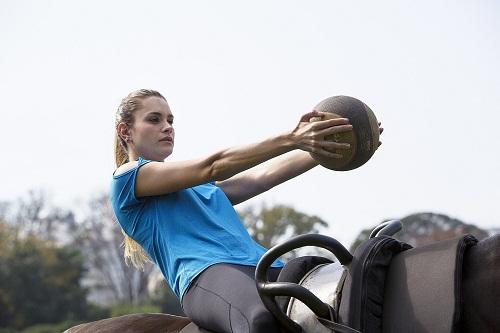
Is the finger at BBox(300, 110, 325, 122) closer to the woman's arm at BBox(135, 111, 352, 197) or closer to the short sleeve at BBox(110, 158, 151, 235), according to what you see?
the woman's arm at BBox(135, 111, 352, 197)

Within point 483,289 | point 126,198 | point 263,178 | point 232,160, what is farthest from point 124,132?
point 483,289

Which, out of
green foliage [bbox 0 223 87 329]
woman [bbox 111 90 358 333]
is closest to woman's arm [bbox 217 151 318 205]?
woman [bbox 111 90 358 333]

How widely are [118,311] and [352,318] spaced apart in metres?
32.3

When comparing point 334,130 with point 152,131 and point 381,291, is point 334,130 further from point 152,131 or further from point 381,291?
point 152,131

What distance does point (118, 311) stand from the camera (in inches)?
1337

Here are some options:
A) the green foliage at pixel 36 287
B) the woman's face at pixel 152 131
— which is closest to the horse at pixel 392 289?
the woman's face at pixel 152 131

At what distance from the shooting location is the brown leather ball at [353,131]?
10.1ft

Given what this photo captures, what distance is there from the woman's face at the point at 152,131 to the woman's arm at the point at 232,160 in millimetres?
488

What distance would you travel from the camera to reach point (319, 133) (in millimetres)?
2990

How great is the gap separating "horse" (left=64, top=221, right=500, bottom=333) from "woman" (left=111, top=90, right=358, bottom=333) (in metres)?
0.19

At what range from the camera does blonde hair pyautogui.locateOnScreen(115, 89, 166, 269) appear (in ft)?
13.9

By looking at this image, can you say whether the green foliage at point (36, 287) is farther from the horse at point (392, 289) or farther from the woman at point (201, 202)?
the horse at point (392, 289)

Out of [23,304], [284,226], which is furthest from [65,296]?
[284,226]

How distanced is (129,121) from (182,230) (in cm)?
88
